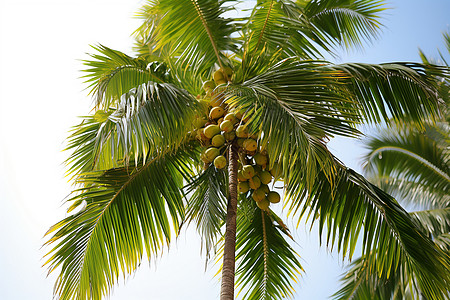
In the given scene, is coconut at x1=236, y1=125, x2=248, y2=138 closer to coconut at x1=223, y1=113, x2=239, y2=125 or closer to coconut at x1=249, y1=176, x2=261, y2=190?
coconut at x1=223, y1=113, x2=239, y2=125

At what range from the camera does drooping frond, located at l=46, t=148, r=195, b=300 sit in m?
5.18

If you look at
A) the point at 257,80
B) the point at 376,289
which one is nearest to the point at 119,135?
the point at 257,80

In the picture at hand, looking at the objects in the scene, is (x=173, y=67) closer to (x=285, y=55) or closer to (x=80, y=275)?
(x=285, y=55)

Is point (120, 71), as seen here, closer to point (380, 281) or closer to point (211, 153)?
point (211, 153)

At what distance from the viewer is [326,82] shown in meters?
4.68

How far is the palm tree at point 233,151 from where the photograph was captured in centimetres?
457

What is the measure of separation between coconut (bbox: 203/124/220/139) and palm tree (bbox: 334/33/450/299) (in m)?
6.53

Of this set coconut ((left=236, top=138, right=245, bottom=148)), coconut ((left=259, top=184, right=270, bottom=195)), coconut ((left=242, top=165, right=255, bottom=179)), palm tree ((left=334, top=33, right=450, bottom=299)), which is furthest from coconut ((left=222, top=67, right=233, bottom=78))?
palm tree ((left=334, top=33, right=450, bottom=299))

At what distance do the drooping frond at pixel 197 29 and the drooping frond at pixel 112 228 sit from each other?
1.01 metres

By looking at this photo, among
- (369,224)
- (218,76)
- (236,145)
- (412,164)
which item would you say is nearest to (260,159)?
(236,145)

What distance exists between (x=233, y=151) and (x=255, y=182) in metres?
0.35

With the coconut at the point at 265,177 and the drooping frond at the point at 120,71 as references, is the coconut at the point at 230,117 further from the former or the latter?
the drooping frond at the point at 120,71

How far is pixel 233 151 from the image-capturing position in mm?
4973

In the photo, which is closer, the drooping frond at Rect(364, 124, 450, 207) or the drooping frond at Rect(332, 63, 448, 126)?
the drooping frond at Rect(332, 63, 448, 126)
